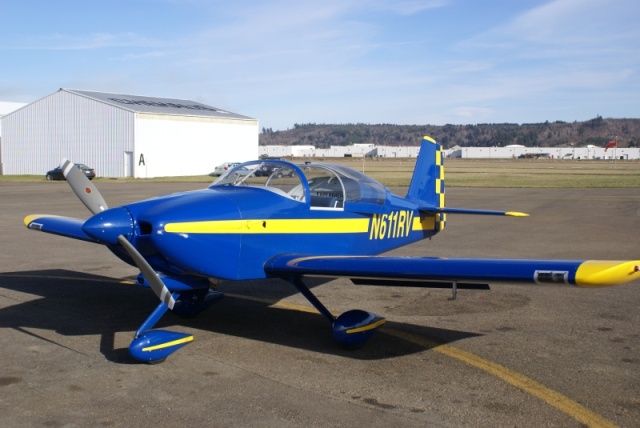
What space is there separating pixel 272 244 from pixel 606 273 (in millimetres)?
3370

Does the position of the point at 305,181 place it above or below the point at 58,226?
above

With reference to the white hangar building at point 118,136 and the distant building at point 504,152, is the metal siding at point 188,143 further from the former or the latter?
the distant building at point 504,152

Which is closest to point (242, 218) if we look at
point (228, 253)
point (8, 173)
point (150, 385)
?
point (228, 253)

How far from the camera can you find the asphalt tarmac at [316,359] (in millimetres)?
5039

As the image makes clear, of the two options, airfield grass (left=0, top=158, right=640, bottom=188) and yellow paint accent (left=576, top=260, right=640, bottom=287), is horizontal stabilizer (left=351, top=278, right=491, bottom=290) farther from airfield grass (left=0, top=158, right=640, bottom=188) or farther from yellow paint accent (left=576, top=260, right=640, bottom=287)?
airfield grass (left=0, top=158, right=640, bottom=188)

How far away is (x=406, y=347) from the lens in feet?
22.3

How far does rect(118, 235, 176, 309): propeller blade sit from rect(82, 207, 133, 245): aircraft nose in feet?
0.26

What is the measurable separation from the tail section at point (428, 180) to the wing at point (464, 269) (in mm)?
3853

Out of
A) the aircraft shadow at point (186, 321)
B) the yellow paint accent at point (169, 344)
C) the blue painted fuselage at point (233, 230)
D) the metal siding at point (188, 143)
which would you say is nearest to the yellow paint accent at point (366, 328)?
the aircraft shadow at point (186, 321)

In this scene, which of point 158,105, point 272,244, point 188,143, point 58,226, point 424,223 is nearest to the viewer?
point 272,244

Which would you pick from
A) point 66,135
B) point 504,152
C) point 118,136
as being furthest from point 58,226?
point 504,152

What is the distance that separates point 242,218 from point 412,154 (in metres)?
165

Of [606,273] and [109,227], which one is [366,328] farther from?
[109,227]

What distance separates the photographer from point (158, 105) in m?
56.1
